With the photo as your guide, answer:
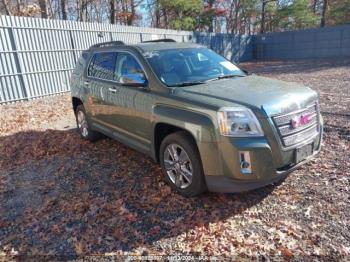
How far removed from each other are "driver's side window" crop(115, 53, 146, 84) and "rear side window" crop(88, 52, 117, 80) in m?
0.17

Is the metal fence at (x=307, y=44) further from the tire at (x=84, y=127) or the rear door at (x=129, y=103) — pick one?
the rear door at (x=129, y=103)

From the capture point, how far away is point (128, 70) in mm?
4262

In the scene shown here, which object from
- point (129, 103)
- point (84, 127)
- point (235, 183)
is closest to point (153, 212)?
point (235, 183)

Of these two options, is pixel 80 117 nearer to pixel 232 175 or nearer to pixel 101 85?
pixel 101 85

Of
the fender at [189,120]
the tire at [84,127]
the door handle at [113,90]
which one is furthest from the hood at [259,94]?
the tire at [84,127]

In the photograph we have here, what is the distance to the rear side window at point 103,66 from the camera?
469cm

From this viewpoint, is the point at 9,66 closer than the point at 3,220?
No

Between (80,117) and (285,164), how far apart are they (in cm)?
435

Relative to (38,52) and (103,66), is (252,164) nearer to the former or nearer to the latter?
(103,66)

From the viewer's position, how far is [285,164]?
3033 mm

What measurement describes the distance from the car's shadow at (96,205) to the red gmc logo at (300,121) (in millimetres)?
950

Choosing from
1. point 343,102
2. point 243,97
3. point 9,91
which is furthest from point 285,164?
point 9,91

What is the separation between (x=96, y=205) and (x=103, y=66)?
2487 millimetres

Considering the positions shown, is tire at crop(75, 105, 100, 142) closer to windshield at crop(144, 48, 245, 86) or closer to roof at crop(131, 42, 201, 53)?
roof at crop(131, 42, 201, 53)
